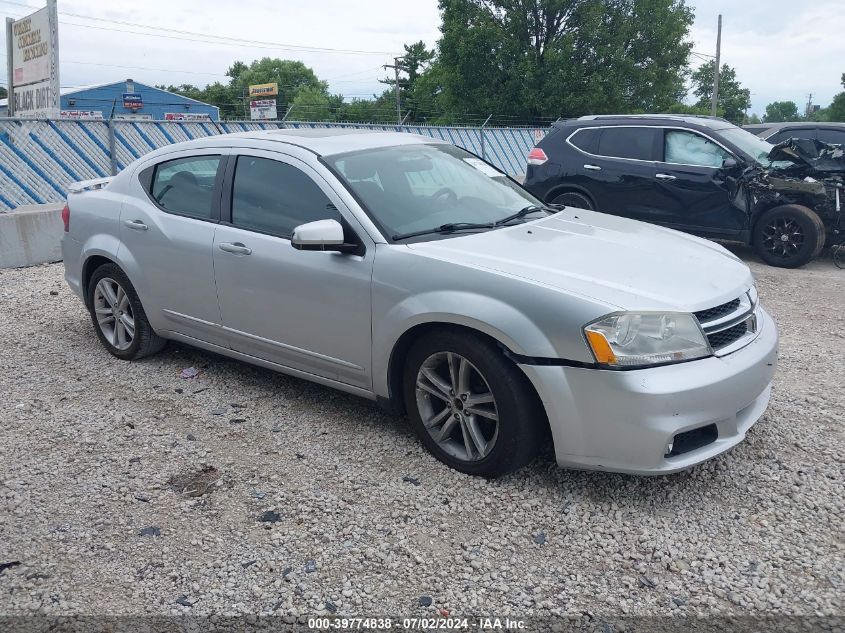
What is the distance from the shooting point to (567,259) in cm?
352

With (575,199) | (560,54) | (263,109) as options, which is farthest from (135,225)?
(263,109)

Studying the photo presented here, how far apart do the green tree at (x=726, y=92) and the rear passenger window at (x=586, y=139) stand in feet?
235

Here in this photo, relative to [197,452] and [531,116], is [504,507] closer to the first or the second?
[197,452]

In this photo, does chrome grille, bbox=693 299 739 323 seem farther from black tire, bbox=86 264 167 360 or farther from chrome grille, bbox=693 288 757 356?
black tire, bbox=86 264 167 360

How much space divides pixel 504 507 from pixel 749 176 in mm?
6673

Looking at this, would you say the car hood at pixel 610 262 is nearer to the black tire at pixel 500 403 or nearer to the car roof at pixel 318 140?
the black tire at pixel 500 403

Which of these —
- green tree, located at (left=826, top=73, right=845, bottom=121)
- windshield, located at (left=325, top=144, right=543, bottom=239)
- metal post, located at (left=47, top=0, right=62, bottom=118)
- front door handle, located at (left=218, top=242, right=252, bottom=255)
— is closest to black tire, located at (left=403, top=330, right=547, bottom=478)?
windshield, located at (left=325, top=144, right=543, bottom=239)

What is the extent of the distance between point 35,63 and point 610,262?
15272 millimetres

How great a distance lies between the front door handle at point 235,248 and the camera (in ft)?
13.9

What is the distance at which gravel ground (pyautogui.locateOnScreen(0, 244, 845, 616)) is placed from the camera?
277 cm

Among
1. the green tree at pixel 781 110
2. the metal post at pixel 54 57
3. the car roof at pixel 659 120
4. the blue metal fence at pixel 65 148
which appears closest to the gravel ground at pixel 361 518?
the car roof at pixel 659 120

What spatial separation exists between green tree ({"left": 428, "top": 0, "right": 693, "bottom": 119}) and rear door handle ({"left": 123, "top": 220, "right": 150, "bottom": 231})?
3473 cm

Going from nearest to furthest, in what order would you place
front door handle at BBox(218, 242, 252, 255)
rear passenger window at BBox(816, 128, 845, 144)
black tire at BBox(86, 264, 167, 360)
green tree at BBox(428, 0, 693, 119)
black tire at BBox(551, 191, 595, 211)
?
front door handle at BBox(218, 242, 252, 255)
black tire at BBox(86, 264, 167, 360)
black tire at BBox(551, 191, 595, 211)
rear passenger window at BBox(816, 128, 845, 144)
green tree at BBox(428, 0, 693, 119)

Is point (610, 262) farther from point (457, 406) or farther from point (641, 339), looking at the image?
point (457, 406)
